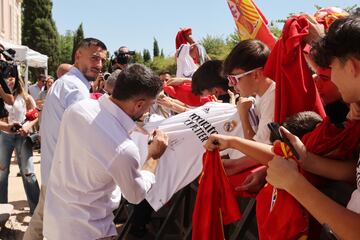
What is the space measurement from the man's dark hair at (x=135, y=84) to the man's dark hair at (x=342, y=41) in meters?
1.06

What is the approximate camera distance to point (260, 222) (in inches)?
72.0

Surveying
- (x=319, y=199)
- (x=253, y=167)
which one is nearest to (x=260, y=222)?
(x=319, y=199)

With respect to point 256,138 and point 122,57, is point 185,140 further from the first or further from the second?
point 122,57

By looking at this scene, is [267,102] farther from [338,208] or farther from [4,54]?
[4,54]

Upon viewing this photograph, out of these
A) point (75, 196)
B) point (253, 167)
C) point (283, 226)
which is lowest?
point (75, 196)

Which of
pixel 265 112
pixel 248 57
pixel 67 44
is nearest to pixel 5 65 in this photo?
pixel 248 57

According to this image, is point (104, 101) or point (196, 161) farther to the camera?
point (196, 161)

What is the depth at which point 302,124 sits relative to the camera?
1989 mm

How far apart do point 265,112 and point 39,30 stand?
4564 centimetres

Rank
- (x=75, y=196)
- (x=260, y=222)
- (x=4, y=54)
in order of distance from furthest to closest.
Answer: (x=4, y=54)
(x=75, y=196)
(x=260, y=222)

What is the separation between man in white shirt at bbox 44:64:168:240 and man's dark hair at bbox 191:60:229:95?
3.90ft

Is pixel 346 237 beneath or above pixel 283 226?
above

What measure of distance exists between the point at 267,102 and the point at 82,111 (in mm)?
1025

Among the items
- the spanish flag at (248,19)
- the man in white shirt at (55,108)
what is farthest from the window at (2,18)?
the spanish flag at (248,19)
